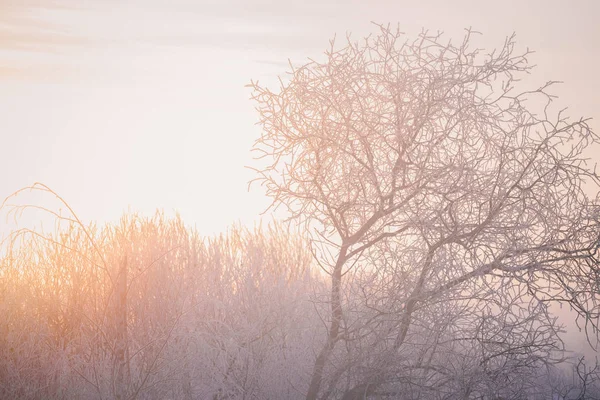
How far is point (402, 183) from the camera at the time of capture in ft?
23.7

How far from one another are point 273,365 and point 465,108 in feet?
15.7

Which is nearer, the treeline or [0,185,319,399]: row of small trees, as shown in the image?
the treeline

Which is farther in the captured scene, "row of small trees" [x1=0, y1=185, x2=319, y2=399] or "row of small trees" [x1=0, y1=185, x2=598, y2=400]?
"row of small trees" [x1=0, y1=185, x2=319, y2=399]

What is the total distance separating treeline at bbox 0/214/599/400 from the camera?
7.26m

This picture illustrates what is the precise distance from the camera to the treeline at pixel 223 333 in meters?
7.26

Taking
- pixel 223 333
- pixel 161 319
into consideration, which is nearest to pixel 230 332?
pixel 223 333

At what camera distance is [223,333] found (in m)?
9.94

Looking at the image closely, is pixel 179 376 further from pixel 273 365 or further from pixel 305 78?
pixel 305 78

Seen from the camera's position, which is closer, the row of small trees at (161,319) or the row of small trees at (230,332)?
the row of small trees at (230,332)

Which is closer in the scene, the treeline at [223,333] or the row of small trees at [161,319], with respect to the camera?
the treeline at [223,333]

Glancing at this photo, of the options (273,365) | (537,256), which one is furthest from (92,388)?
(537,256)

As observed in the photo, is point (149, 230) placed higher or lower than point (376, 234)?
higher

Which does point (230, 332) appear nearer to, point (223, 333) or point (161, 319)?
point (223, 333)

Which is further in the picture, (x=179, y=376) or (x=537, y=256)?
(x=179, y=376)
